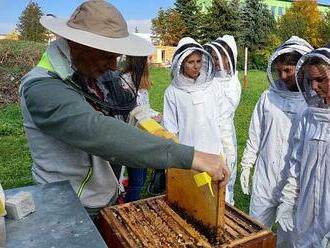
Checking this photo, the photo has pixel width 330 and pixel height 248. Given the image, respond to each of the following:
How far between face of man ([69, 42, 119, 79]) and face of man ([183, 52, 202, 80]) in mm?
2926

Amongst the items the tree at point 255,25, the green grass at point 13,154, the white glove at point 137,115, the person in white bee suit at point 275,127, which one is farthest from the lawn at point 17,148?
the tree at point 255,25

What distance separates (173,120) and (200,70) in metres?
0.75

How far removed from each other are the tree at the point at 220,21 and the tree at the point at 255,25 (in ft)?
5.52

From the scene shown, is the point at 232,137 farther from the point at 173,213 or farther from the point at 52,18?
the point at 52,18

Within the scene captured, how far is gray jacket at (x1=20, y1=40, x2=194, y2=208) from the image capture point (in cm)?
143

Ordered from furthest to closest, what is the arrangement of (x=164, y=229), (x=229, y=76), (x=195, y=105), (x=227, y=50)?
(x=227, y=50) < (x=229, y=76) < (x=195, y=105) < (x=164, y=229)

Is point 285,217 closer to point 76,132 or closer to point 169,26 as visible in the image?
point 76,132

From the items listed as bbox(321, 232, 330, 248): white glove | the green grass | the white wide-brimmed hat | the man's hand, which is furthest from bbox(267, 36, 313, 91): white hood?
the green grass

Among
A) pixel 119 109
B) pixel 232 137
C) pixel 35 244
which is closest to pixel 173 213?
pixel 119 109

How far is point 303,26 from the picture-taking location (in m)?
40.6

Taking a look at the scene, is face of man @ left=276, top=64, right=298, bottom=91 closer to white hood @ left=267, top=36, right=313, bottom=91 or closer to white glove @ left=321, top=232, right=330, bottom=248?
white hood @ left=267, top=36, right=313, bottom=91

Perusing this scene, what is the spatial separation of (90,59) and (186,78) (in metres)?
2.95

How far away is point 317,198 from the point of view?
2.59 m

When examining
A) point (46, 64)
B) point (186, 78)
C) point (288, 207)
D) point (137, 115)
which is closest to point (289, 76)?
point (288, 207)
